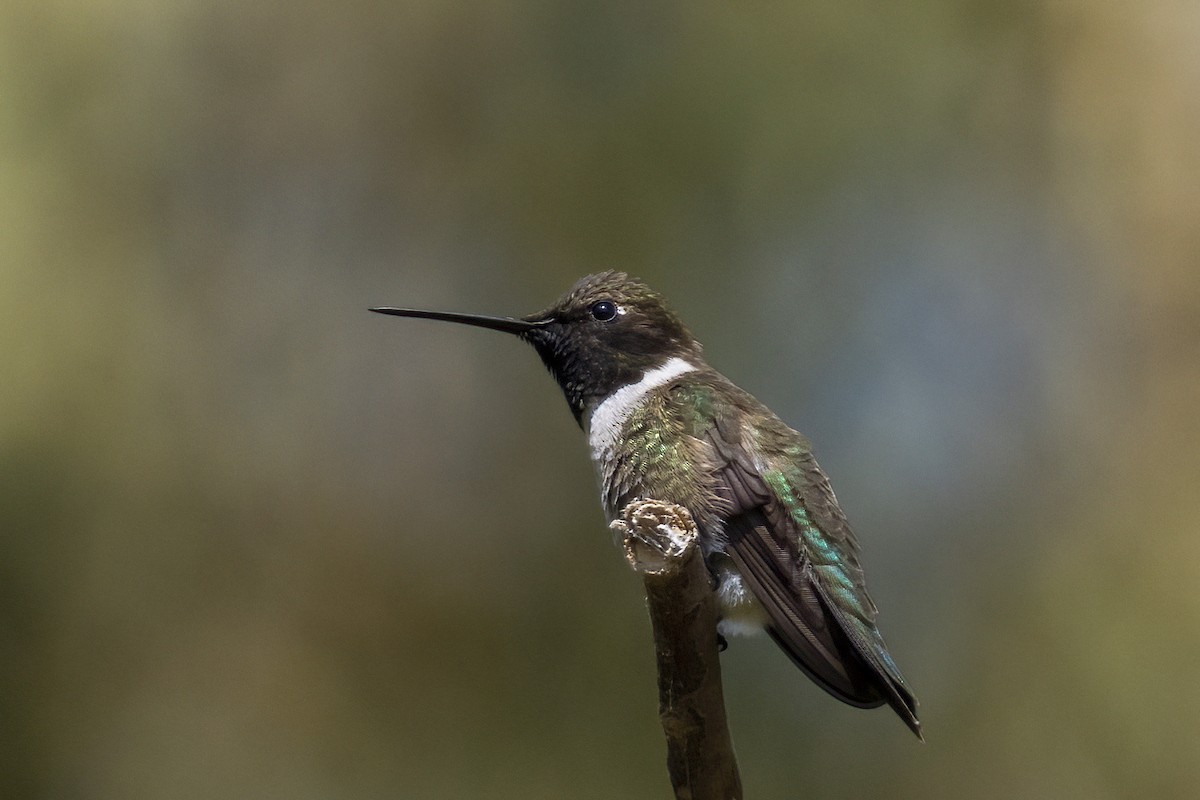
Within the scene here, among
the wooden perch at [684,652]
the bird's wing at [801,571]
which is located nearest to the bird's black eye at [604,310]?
the bird's wing at [801,571]

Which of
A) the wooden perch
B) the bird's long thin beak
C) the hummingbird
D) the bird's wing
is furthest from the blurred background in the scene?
the wooden perch

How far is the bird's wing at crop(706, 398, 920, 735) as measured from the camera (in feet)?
8.09

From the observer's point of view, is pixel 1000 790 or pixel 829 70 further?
pixel 829 70

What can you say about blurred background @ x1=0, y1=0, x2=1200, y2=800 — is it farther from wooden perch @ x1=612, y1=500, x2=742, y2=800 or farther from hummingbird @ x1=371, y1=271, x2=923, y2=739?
wooden perch @ x1=612, y1=500, x2=742, y2=800

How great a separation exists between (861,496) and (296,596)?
94.1 inches

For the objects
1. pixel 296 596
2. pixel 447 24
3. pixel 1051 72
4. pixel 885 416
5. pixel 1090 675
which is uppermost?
pixel 447 24

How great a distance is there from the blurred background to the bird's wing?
183cm

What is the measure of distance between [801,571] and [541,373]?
2465mm

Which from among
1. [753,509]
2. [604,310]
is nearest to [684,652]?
[753,509]

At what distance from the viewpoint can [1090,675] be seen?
4.39 metres

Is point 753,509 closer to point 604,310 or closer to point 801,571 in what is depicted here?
point 801,571

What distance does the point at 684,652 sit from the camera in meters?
2.09

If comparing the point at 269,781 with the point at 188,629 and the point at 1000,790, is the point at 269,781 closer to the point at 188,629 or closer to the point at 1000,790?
the point at 188,629

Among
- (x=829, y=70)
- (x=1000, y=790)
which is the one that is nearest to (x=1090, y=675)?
(x=1000, y=790)
